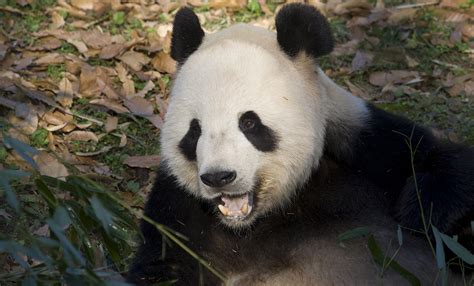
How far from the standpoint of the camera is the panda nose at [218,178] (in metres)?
3.91

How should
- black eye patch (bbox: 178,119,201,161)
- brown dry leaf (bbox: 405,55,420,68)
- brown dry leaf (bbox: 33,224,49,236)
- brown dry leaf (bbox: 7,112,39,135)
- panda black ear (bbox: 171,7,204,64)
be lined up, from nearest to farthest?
black eye patch (bbox: 178,119,201,161) < panda black ear (bbox: 171,7,204,64) < brown dry leaf (bbox: 33,224,49,236) < brown dry leaf (bbox: 7,112,39,135) < brown dry leaf (bbox: 405,55,420,68)

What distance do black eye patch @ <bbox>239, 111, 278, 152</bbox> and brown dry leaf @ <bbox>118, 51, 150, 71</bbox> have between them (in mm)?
3054

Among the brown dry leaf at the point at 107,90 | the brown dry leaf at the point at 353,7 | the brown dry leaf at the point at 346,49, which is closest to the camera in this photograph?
the brown dry leaf at the point at 107,90

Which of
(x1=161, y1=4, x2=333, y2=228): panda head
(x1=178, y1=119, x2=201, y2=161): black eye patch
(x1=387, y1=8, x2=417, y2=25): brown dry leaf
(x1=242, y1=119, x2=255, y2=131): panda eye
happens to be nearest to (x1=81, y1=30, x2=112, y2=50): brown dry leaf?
(x1=387, y1=8, x2=417, y2=25): brown dry leaf

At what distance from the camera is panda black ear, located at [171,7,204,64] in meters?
4.62

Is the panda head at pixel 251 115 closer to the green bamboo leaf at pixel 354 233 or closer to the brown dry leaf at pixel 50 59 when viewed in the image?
the green bamboo leaf at pixel 354 233

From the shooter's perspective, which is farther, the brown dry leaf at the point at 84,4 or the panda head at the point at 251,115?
the brown dry leaf at the point at 84,4

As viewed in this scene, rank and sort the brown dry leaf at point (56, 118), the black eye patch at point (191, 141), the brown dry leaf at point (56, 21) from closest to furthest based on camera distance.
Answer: the black eye patch at point (191, 141), the brown dry leaf at point (56, 118), the brown dry leaf at point (56, 21)

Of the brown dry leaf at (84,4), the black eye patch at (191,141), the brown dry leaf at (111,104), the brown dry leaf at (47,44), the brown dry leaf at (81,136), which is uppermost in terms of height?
the black eye patch at (191,141)

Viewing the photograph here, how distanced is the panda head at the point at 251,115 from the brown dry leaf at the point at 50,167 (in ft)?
5.04

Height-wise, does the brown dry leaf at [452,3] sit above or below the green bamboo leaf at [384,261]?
below

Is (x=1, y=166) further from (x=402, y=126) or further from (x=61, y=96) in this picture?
(x=402, y=126)

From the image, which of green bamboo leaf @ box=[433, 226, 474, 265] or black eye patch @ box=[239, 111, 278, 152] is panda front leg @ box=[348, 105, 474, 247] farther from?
black eye patch @ box=[239, 111, 278, 152]

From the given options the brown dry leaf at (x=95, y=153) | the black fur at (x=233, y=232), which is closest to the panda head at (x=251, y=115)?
the black fur at (x=233, y=232)
